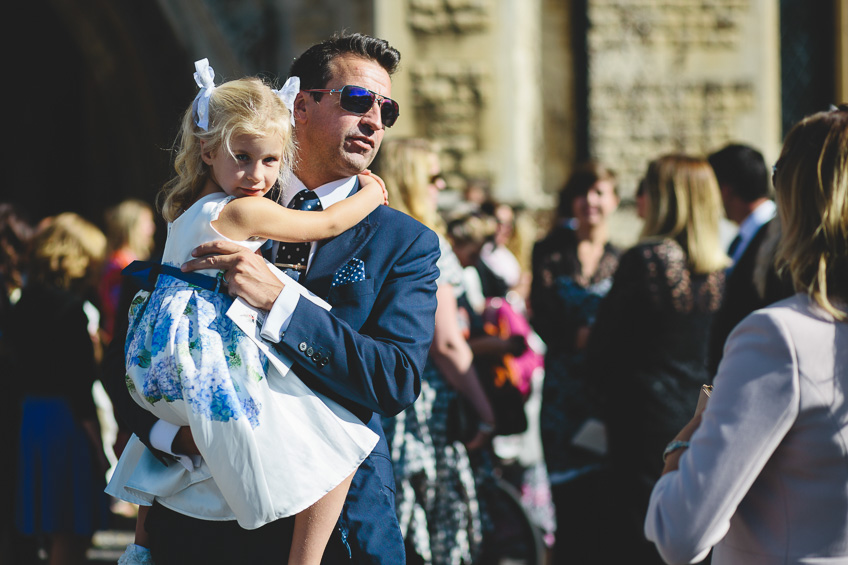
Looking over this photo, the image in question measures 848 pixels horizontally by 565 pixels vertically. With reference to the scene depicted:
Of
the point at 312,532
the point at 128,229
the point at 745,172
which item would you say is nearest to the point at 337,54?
the point at 312,532

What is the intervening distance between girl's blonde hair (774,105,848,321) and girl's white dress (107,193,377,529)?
93cm

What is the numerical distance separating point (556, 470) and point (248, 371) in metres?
2.61

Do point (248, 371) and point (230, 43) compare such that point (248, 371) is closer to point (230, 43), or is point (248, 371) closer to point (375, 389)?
point (375, 389)

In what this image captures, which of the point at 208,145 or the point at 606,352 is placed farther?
the point at 606,352

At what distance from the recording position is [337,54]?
7.80 ft

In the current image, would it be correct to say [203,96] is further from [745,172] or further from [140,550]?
[745,172]

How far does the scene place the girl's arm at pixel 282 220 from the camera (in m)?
2.02

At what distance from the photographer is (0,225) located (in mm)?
4602

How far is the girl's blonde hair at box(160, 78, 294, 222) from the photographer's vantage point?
2.04 meters

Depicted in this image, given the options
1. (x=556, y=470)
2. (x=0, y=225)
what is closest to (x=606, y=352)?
(x=556, y=470)

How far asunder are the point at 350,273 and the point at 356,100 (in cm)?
45

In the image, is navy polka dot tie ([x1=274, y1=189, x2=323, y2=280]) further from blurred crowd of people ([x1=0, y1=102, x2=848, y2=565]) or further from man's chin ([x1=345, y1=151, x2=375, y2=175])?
blurred crowd of people ([x1=0, y1=102, x2=848, y2=565])

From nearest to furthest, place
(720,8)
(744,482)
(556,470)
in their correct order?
1. (744,482)
2. (556,470)
3. (720,8)

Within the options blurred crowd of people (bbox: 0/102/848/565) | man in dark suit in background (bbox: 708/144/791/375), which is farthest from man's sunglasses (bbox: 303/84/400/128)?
man in dark suit in background (bbox: 708/144/791/375)
